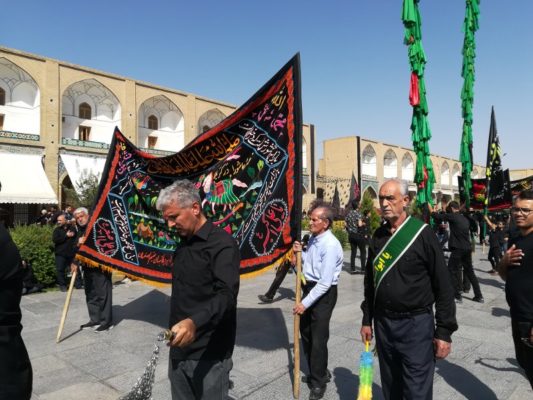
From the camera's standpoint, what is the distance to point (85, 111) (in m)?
25.5

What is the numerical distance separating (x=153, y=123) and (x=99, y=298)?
81.7 ft

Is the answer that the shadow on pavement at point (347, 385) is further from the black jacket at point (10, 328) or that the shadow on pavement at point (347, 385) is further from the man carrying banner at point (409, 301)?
the black jacket at point (10, 328)

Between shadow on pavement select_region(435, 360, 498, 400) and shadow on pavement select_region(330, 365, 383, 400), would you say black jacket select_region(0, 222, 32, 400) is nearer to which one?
shadow on pavement select_region(330, 365, 383, 400)

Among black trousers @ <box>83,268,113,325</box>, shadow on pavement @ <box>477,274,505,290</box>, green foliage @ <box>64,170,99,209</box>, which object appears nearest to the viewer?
black trousers @ <box>83,268,113,325</box>

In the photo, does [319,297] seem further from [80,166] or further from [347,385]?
[80,166]

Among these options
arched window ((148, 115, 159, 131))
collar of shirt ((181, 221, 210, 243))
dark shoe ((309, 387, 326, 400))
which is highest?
arched window ((148, 115, 159, 131))

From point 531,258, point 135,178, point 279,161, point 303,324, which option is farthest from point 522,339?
point 135,178

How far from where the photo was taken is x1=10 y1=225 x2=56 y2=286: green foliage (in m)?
8.40

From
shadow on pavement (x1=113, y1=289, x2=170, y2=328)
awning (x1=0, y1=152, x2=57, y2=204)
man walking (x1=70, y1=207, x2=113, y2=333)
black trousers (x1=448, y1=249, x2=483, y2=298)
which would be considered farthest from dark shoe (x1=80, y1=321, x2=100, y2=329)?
awning (x1=0, y1=152, x2=57, y2=204)

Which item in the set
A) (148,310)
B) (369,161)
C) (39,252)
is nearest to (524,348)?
(148,310)

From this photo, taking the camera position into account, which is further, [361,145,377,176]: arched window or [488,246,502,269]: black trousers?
[361,145,377,176]: arched window

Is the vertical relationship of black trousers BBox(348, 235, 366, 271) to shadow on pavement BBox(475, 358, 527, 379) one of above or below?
above

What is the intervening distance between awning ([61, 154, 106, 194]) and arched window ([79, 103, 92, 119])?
119 inches

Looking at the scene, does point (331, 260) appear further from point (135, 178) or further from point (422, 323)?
point (135, 178)
